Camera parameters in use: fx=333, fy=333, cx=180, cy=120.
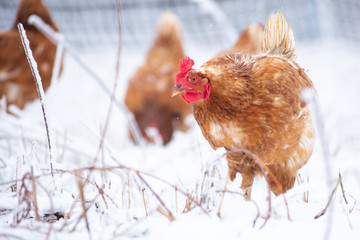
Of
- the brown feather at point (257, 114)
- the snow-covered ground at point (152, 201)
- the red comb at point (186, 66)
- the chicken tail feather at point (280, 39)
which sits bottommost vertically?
the snow-covered ground at point (152, 201)

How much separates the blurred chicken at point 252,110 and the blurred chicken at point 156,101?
2.04 meters

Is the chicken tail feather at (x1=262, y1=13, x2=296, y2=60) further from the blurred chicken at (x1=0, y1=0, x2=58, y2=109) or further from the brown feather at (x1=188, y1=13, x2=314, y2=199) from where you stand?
the blurred chicken at (x1=0, y1=0, x2=58, y2=109)

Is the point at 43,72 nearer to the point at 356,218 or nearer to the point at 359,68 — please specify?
the point at 356,218

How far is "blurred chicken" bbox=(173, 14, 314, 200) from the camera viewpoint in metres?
1.42

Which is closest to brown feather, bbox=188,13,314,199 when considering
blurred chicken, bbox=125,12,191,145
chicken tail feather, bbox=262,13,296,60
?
chicken tail feather, bbox=262,13,296,60

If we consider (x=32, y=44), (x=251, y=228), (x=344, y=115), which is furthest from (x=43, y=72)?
(x=344, y=115)

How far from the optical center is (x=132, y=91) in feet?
12.6

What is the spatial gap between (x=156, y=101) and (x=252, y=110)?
2343 millimetres

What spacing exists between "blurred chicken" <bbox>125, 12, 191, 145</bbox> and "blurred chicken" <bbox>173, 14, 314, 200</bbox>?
204 cm

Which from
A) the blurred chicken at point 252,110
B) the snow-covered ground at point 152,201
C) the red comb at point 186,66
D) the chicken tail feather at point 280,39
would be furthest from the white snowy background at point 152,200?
the chicken tail feather at point 280,39

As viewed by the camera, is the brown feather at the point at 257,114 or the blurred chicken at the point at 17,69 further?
the blurred chicken at the point at 17,69

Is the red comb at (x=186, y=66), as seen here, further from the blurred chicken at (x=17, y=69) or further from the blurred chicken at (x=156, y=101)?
the blurred chicken at (x=156, y=101)

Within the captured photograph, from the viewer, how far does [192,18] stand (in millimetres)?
5973

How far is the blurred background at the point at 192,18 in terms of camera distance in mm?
5387
